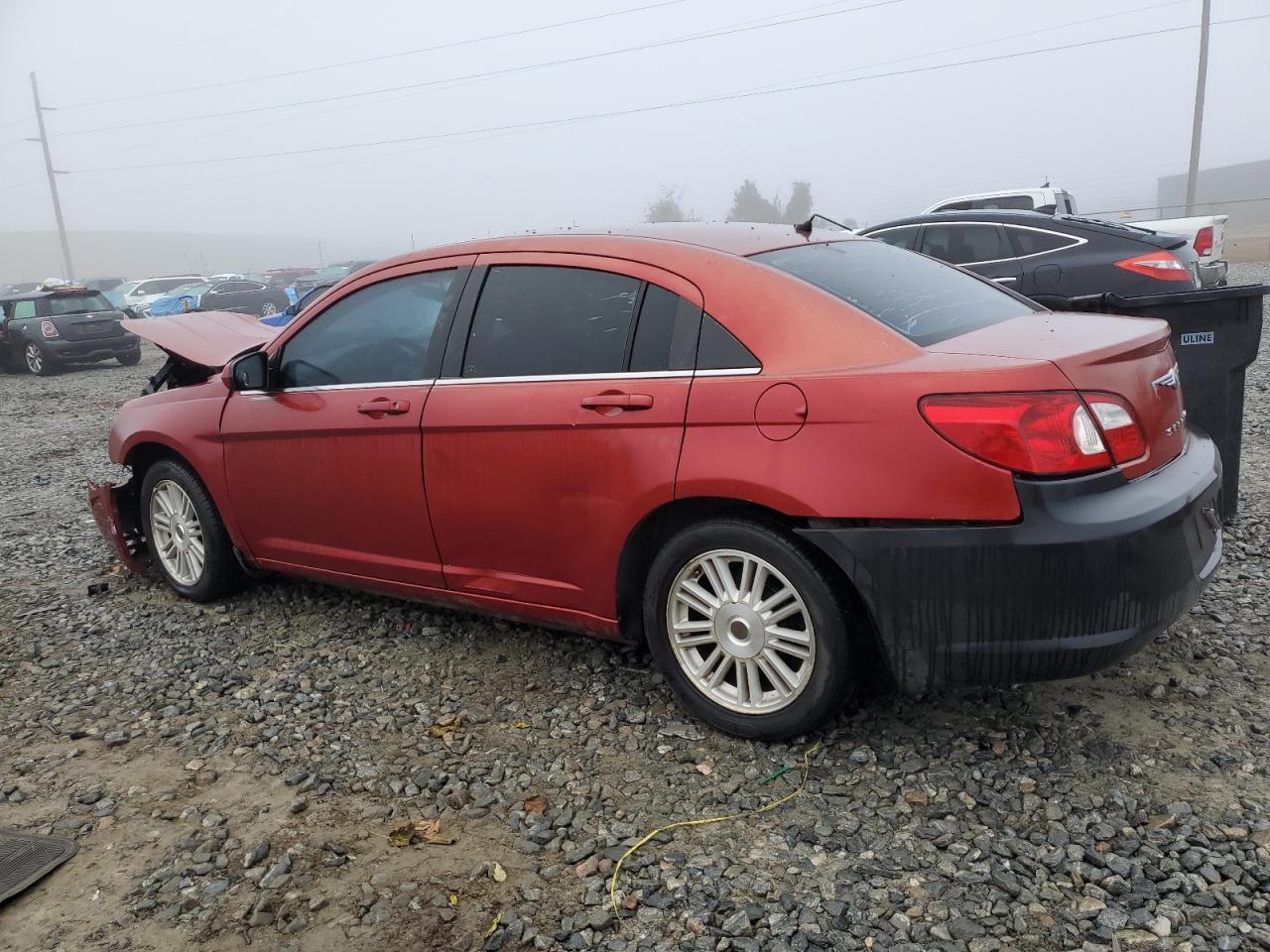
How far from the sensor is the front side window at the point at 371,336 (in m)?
3.94

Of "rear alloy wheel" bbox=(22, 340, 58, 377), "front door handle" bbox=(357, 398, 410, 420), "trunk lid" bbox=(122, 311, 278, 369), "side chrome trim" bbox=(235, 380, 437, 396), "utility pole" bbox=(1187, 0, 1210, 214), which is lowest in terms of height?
"rear alloy wheel" bbox=(22, 340, 58, 377)

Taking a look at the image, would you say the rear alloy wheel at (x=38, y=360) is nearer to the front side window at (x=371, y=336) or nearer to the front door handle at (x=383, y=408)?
the front side window at (x=371, y=336)

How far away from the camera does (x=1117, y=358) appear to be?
2.87 metres

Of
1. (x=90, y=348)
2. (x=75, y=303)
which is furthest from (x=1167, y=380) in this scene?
(x=75, y=303)

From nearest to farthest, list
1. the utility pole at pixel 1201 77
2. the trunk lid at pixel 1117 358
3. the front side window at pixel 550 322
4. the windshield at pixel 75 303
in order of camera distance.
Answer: the trunk lid at pixel 1117 358
the front side window at pixel 550 322
the windshield at pixel 75 303
the utility pole at pixel 1201 77

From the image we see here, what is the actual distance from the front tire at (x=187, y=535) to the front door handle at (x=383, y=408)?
1313 mm

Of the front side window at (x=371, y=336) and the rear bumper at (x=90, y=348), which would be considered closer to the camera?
the front side window at (x=371, y=336)

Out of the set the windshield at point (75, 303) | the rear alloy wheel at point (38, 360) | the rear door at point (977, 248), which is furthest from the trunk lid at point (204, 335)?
the windshield at point (75, 303)

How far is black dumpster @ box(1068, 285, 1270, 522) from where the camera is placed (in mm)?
4398

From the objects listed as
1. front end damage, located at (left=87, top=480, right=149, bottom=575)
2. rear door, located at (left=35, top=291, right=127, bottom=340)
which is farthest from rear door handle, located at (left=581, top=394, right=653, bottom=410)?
rear door, located at (left=35, top=291, right=127, bottom=340)

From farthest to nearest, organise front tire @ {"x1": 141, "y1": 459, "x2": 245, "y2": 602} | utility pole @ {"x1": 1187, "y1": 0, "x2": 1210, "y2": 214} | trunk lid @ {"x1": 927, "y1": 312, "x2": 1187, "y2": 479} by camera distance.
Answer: utility pole @ {"x1": 1187, "y1": 0, "x2": 1210, "y2": 214} → front tire @ {"x1": 141, "y1": 459, "x2": 245, "y2": 602} → trunk lid @ {"x1": 927, "y1": 312, "x2": 1187, "y2": 479}

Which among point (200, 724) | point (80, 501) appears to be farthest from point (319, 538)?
point (80, 501)

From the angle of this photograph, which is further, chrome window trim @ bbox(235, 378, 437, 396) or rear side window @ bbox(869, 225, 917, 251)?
rear side window @ bbox(869, 225, 917, 251)

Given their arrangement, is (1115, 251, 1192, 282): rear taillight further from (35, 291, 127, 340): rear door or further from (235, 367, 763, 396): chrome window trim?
(35, 291, 127, 340): rear door
